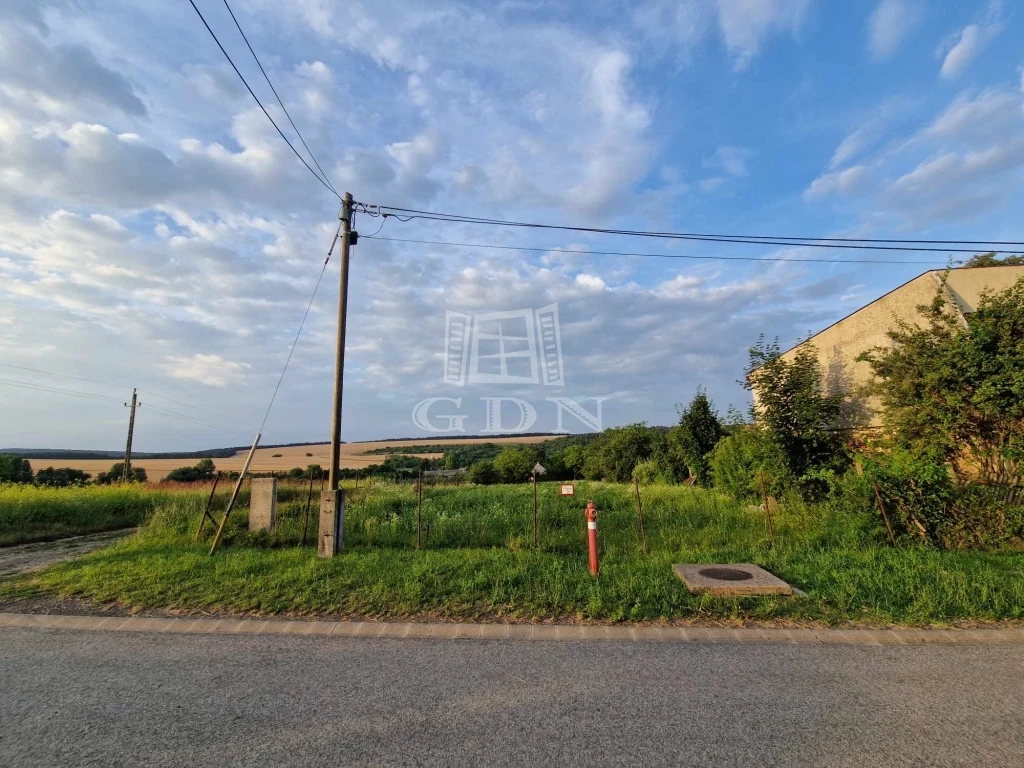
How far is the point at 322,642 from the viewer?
4.48 meters

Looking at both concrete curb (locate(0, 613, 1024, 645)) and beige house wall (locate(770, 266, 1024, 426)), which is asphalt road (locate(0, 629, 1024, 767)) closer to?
concrete curb (locate(0, 613, 1024, 645))

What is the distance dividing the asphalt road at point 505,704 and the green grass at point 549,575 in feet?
2.85

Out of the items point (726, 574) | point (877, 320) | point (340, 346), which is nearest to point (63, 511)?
point (340, 346)

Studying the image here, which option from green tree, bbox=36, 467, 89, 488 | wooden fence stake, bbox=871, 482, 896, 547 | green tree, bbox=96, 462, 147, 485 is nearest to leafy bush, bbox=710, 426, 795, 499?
wooden fence stake, bbox=871, 482, 896, 547

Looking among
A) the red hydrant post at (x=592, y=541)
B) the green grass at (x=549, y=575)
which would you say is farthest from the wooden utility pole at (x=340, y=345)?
the red hydrant post at (x=592, y=541)

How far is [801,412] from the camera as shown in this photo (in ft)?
38.2

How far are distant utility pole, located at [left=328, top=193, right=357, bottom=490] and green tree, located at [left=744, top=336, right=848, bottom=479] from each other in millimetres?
9740

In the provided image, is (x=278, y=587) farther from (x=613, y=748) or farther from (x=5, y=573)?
(x=5, y=573)

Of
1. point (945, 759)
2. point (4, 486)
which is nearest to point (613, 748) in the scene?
point (945, 759)

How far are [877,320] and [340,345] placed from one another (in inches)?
455

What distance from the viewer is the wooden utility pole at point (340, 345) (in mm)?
8586

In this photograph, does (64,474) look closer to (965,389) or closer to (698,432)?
(698,432)

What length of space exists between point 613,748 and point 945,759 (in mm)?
1709

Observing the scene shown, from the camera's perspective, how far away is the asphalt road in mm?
2678
